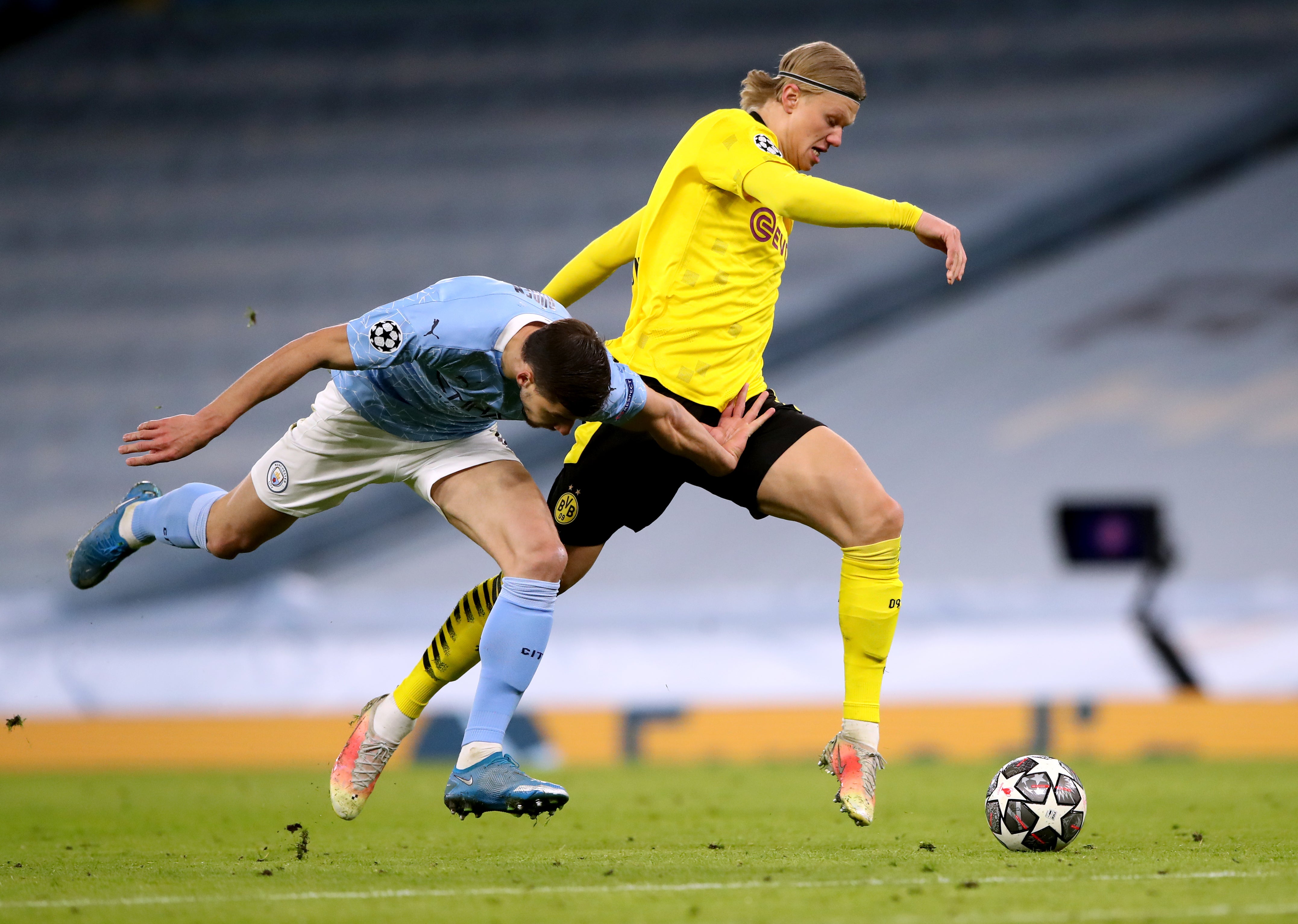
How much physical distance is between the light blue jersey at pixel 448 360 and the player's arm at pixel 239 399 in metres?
0.08

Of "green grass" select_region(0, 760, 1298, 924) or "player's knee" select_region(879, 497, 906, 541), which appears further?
"player's knee" select_region(879, 497, 906, 541)

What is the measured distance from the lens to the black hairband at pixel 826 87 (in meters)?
4.79

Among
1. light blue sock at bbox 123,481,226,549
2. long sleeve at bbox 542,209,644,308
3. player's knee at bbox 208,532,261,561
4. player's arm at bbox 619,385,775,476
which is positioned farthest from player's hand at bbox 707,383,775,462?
light blue sock at bbox 123,481,226,549

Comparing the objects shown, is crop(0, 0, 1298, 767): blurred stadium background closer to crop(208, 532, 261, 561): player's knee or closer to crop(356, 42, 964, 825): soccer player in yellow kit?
crop(208, 532, 261, 561): player's knee

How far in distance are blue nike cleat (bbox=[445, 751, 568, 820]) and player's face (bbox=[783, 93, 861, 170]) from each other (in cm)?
216

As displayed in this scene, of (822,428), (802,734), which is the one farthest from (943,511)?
(822,428)

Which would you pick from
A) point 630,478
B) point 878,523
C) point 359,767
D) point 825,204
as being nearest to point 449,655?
point 359,767

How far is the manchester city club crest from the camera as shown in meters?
4.79

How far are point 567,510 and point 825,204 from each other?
4.31ft

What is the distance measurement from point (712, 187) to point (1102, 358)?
849cm

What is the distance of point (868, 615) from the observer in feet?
15.3

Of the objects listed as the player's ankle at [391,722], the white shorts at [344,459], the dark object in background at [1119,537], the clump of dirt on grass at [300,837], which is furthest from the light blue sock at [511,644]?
the dark object in background at [1119,537]

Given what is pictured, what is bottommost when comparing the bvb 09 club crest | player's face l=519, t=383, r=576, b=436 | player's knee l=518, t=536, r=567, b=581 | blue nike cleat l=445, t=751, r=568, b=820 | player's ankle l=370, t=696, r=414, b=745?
blue nike cleat l=445, t=751, r=568, b=820

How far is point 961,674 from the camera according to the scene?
972cm
